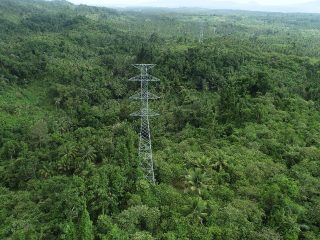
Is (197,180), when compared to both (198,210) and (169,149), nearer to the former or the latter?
(198,210)

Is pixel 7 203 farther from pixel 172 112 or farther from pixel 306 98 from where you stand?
pixel 306 98

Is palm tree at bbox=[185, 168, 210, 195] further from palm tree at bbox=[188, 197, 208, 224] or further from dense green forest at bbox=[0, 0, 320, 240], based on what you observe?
palm tree at bbox=[188, 197, 208, 224]

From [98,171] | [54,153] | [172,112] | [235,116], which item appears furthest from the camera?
[172,112]

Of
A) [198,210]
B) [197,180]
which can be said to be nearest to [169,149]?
[197,180]

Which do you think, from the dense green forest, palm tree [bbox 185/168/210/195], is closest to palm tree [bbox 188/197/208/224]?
the dense green forest

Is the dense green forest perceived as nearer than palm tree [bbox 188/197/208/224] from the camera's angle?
Yes

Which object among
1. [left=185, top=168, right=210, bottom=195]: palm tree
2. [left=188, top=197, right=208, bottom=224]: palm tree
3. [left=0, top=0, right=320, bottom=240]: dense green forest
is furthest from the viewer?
[left=185, top=168, right=210, bottom=195]: palm tree

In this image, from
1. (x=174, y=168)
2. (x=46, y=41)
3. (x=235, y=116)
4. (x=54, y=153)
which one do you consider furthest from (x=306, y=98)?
(x=46, y=41)

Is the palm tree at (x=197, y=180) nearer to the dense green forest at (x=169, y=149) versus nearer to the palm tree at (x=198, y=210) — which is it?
the dense green forest at (x=169, y=149)
